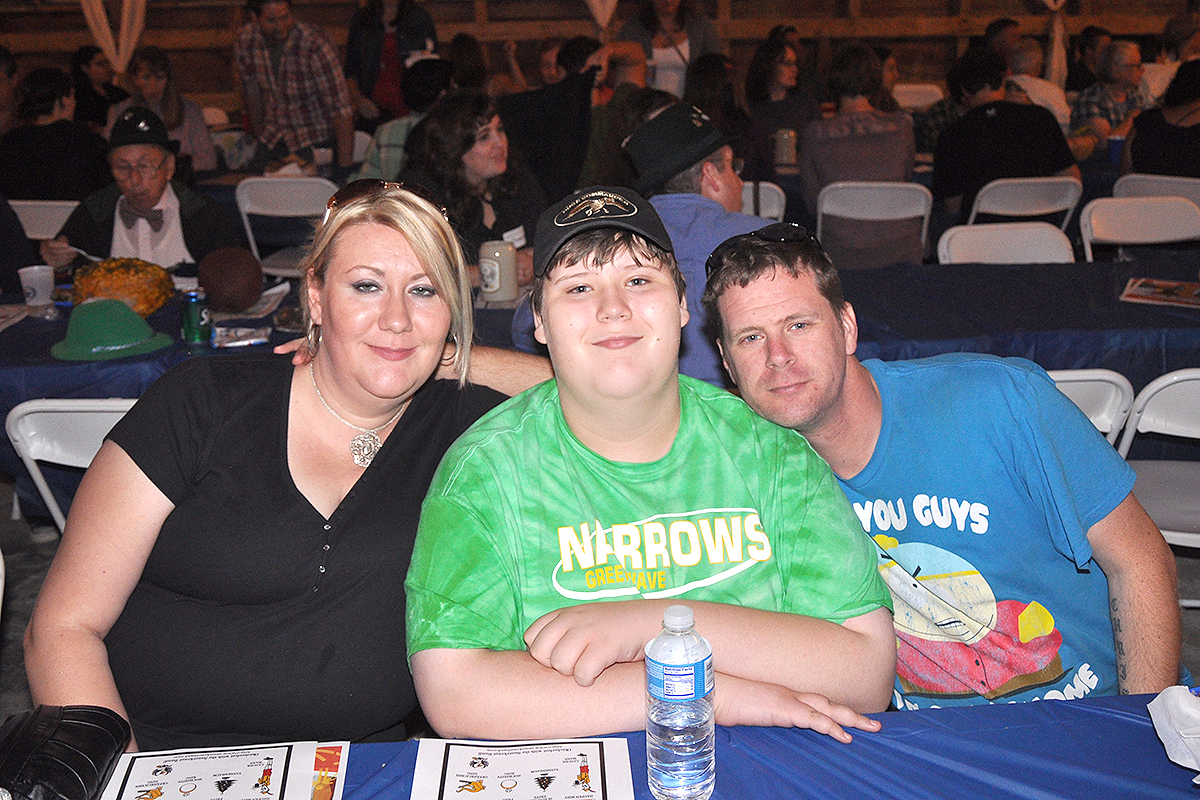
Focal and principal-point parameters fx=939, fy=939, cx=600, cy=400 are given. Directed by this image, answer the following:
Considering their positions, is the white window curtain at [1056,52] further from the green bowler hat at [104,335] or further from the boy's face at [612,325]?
the boy's face at [612,325]

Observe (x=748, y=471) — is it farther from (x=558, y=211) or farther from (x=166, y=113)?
(x=166, y=113)

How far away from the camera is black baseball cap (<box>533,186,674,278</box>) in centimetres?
147

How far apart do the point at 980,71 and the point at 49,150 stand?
5034 mm

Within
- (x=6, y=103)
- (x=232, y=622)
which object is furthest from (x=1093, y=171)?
(x=6, y=103)

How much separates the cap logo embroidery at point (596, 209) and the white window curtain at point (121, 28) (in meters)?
7.08

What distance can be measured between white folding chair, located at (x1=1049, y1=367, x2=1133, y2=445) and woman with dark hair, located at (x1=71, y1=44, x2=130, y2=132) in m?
6.43

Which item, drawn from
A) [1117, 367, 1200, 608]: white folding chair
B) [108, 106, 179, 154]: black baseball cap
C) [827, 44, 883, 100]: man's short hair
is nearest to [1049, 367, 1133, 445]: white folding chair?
[1117, 367, 1200, 608]: white folding chair

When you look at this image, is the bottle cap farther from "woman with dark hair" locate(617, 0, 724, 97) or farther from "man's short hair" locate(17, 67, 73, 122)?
"woman with dark hair" locate(617, 0, 724, 97)

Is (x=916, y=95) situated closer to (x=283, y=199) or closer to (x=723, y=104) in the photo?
(x=723, y=104)

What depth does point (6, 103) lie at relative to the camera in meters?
5.66

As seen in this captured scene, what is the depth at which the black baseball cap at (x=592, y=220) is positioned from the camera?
1.47 meters

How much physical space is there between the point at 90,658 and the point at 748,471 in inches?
43.4

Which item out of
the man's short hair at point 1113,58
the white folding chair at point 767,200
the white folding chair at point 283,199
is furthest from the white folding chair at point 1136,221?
the white folding chair at point 283,199

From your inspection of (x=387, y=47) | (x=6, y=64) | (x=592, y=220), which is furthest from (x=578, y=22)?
(x=592, y=220)
